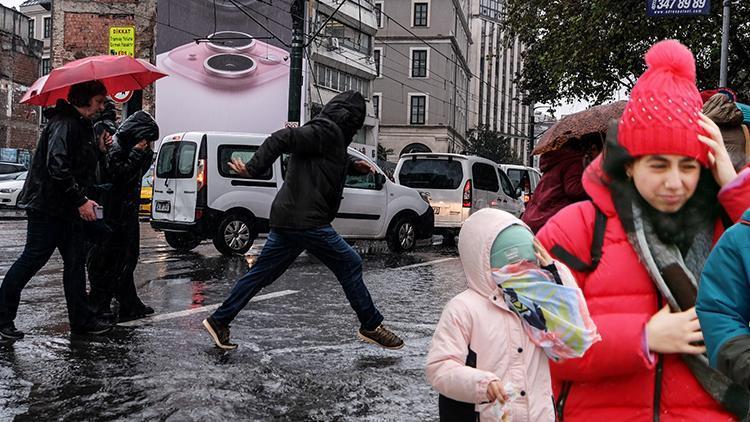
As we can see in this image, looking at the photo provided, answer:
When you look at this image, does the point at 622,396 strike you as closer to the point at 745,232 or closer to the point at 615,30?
the point at 745,232

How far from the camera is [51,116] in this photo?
6.22 meters

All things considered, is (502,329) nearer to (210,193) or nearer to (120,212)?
(120,212)

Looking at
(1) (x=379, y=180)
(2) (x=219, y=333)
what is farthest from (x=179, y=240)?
(2) (x=219, y=333)

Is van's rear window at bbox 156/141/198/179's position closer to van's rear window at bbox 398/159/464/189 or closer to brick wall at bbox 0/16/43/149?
van's rear window at bbox 398/159/464/189

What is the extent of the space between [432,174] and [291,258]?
36.6 ft

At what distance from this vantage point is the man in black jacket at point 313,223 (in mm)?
5922

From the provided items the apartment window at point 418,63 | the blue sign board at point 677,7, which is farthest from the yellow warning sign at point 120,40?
the apartment window at point 418,63

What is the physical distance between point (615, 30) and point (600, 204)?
19.3 metres

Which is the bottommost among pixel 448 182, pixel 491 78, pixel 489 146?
pixel 448 182

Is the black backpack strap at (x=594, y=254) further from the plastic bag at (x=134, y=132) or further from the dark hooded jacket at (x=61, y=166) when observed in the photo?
the plastic bag at (x=134, y=132)

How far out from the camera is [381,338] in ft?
20.0

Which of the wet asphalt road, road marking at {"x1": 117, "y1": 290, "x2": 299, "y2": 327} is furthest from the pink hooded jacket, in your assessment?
road marking at {"x1": 117, "y1": 290, "x2": 299, "y2": 327}

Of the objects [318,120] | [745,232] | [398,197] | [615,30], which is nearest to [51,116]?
[318,120]

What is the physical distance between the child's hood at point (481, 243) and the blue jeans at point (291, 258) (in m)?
3.54
